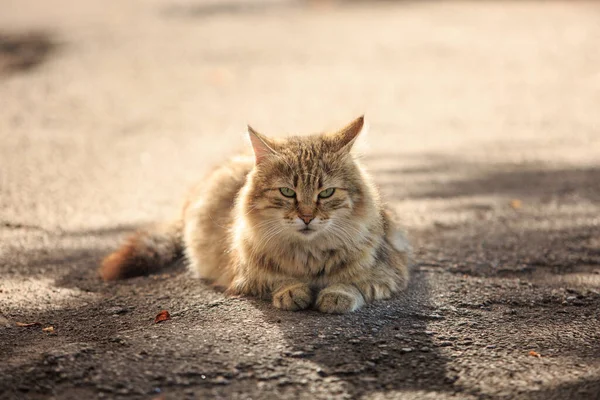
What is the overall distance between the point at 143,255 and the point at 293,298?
4.76 feet

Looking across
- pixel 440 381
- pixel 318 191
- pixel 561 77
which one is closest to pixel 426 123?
pixel 561 77

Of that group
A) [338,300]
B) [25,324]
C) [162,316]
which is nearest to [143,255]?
[162,316]

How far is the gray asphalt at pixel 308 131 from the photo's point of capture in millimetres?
3818

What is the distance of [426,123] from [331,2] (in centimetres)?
997

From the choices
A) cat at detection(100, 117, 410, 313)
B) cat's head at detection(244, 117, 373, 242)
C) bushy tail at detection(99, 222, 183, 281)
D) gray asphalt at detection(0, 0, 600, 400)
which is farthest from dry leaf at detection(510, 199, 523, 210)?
bushy tail at detection(99, 222, 183, 281)

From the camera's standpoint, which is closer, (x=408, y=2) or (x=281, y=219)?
(x=281, y=219)

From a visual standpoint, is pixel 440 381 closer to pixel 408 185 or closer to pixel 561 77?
pixel 408 185

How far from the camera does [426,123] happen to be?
991 cm

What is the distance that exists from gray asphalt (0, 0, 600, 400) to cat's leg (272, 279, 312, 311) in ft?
0.31

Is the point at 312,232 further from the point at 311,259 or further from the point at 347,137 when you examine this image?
the point at 347,137

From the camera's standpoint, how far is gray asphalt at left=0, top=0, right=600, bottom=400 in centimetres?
382

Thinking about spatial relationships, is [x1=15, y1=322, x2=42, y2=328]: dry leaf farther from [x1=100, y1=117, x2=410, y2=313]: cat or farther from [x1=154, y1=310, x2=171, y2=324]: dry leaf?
[x1=100, y1=117, x2=410, y2=313]: cat

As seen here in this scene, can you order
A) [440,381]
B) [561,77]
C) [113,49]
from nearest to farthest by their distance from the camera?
[440,381] → [561,77] → [113,49]

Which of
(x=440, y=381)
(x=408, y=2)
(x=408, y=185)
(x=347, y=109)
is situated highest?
(x=408, y=2)
